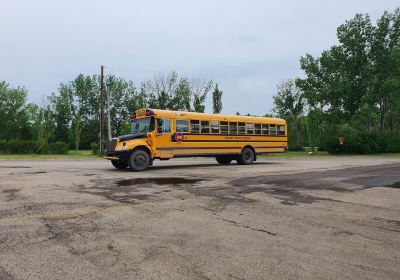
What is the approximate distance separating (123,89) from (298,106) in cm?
3985

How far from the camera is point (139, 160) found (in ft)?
52.1

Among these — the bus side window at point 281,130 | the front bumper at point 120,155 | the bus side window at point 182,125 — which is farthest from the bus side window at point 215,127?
the front bumper at point 120,155

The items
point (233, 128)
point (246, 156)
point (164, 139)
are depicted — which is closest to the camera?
point (164, 139)

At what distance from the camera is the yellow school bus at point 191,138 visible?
1602cm

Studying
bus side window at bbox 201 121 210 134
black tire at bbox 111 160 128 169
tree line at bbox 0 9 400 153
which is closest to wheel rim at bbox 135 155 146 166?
black tire at bbox 111 160 128 169

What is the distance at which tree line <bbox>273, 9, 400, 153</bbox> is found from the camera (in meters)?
40.0

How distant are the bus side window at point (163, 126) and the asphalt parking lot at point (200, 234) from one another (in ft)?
24.7

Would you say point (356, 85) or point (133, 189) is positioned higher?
point (356, 85)

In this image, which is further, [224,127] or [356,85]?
[356,85]

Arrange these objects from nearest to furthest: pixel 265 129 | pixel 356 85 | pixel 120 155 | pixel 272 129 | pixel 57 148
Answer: pixel 120 155, pixel 265 129, pixel 272 129, pixel 57 148, pixel 356 85

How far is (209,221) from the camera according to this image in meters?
5.91

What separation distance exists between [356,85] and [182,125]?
114 feet

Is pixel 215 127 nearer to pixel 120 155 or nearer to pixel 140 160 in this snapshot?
pixel 140 160

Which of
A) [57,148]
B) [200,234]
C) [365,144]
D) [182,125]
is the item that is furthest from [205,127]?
[365,144]
